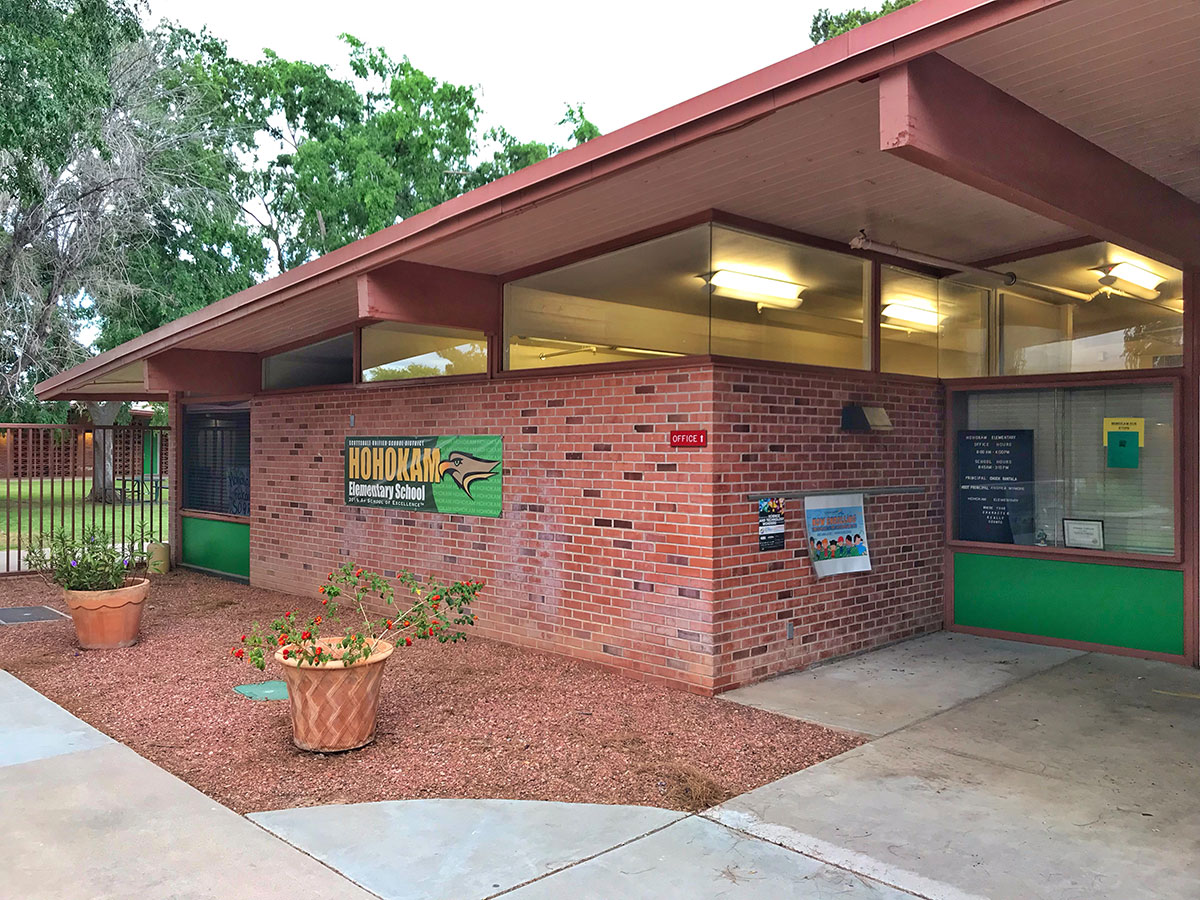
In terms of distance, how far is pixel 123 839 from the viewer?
12.5 feet

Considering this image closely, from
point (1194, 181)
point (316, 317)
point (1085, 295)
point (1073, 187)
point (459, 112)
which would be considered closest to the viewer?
point (1073, 187)

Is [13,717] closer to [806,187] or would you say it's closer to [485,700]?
[485,700]

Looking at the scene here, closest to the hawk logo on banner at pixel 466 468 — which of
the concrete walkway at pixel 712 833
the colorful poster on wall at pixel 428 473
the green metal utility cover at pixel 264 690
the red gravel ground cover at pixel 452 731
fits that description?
the colorful poster on wall at pixel 428 473

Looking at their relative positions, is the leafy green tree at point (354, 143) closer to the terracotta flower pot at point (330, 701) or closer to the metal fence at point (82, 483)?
the metal fence at point (82, 483)

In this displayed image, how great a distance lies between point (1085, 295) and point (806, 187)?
10.2 ft

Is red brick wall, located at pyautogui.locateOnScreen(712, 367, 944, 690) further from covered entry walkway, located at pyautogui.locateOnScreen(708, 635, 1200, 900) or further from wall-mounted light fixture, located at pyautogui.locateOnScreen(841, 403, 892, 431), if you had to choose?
covered entry walkway, located at pyautogui.locateOnScreen(708, 635, 1200, 900)

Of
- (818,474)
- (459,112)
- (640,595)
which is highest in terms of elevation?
(459,112)

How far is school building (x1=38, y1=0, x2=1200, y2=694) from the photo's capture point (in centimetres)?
514

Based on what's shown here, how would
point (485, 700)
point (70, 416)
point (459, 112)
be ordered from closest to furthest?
point (485, 700) < point (70, 416) < point (459, 112)

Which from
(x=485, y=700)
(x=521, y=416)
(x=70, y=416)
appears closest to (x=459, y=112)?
(x=70, y=416)

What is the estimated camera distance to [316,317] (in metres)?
9.02

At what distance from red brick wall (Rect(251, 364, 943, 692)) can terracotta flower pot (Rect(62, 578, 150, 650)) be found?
2.18m

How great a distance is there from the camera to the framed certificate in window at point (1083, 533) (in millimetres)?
7223

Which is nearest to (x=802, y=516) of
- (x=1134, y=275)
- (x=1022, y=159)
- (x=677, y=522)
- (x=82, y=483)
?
(x=677, y=522)
